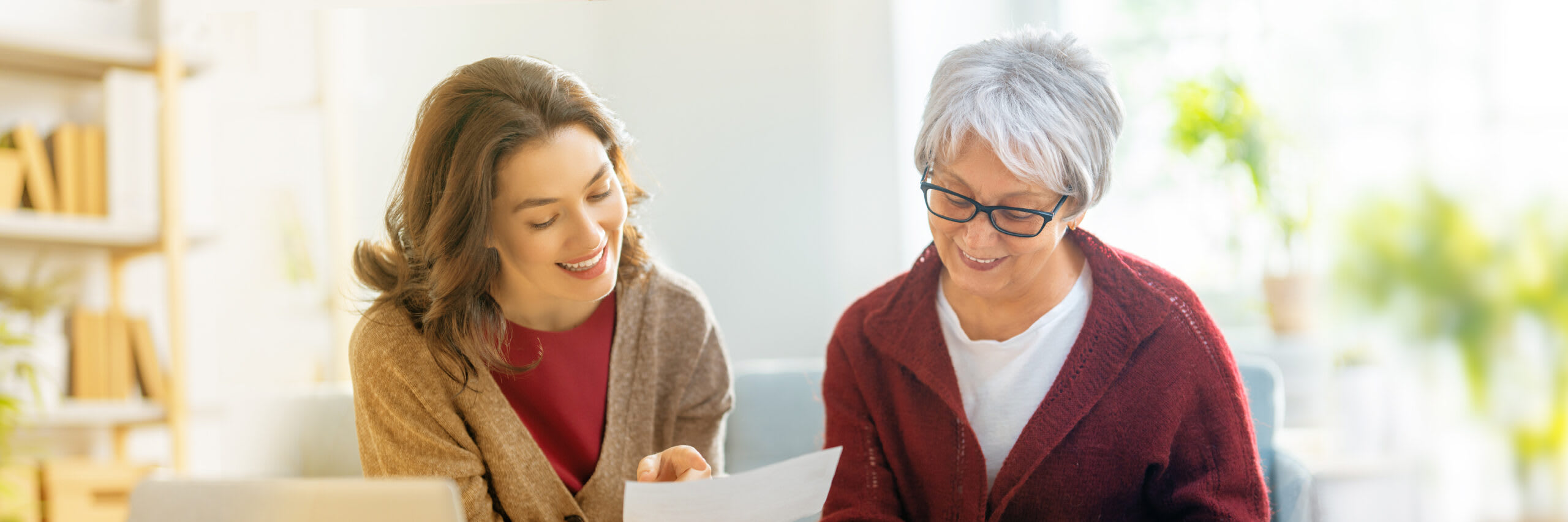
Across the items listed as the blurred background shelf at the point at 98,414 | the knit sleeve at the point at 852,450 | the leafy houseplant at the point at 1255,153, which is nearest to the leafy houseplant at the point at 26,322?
the blurred background shelf at the point at 98,414

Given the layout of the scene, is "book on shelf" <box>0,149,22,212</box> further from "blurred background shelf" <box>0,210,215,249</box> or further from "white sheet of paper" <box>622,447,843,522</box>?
"white sheet of paper" <box>622,447,843,522</box>

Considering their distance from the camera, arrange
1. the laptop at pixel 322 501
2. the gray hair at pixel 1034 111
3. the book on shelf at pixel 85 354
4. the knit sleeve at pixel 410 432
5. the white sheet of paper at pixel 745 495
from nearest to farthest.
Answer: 1. the laptop at pixel 322 501
2. the white sheet of paper at pixel 745 495
3. the gray hair at pixel 1034 111
4. the knit sleeve at pixel 410 432
5. the book on shelf at pixel 85 354

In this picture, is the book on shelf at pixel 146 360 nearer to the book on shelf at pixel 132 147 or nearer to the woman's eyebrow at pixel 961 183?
A: the book on shelf at pixel 132 147

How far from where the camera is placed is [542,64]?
3.54ft

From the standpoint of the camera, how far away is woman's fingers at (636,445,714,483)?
0.98 m

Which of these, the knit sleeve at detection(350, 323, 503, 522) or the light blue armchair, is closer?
the knit sleeve at detection(350, 323, 503, 522)

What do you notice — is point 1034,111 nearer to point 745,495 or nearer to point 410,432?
point 745,495

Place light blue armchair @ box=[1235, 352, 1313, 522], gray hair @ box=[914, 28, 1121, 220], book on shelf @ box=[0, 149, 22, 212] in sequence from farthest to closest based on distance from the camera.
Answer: book on shelf @ box=[0, 149, 22, 212] → light blue armchair @ box=[1235, 352, 1313, 522] → gray hair @ box=[914, 28, 1121, 220]

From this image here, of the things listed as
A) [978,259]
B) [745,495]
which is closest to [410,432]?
[745,495]

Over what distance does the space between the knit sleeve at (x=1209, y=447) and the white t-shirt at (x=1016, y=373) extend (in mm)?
100

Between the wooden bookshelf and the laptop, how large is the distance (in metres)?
1.69

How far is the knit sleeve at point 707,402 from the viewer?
125 cm

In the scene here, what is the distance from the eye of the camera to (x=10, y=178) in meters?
1.88

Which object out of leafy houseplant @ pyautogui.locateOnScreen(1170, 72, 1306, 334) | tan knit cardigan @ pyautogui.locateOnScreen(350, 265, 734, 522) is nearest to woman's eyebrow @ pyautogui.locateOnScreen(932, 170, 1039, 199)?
tan knit cardigan @ pyautogui.locateOnScreen(350, 265, 734, 522)
